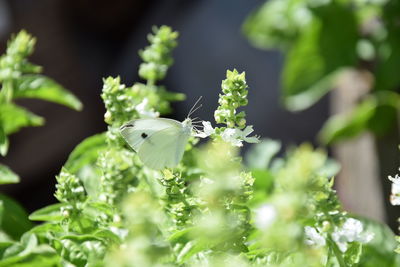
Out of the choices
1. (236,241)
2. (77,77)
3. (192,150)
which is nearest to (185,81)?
(77,77)

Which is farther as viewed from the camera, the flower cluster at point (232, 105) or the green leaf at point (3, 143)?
the green leaf at point (3, 143)

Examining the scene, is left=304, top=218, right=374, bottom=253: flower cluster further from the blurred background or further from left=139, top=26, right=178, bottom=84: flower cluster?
the blurred background

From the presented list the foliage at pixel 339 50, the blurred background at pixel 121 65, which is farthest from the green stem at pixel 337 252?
the blurred background at pixel 121 65

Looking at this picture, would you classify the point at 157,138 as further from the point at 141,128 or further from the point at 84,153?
the point at 84,153

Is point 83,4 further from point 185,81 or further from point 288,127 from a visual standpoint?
point 288,127

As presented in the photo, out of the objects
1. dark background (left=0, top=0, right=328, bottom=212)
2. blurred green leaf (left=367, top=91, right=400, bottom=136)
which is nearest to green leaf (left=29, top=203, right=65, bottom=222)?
blurred green leaf (left=367, top=91, right=400, bottom=136)

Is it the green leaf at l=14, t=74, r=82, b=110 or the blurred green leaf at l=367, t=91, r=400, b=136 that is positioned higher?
the green leaf at l=14, t=74, r=82, b=110

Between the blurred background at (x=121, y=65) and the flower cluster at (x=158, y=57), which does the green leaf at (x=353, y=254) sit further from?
the blurred background at (x=121, y=65)

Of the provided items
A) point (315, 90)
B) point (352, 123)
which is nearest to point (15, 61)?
Answer: point (315, 90)
